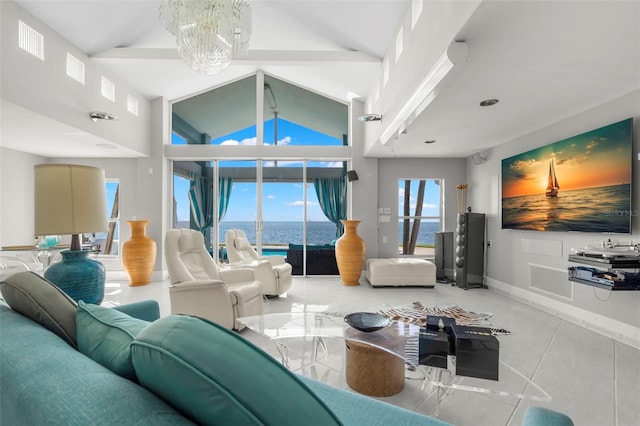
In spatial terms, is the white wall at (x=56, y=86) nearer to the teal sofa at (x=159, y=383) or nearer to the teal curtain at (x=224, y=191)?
the teal curtain at (x=224, y=191)

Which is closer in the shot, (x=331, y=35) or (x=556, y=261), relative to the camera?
(x=556, y=261)

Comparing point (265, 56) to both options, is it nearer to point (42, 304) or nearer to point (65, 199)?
point (65, 199)

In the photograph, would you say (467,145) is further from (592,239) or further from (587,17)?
(587,17)

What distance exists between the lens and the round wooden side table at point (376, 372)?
1979 mm

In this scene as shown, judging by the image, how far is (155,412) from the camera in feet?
1.72

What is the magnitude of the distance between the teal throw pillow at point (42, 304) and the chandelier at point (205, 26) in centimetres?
247

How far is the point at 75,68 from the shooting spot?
4.20 m

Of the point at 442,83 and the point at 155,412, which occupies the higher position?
the point at 442,83

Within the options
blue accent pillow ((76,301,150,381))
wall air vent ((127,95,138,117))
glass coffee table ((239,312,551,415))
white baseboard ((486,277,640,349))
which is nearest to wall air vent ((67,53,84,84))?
wall air vent ((127,95,138,117))

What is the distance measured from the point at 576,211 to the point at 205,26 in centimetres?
427

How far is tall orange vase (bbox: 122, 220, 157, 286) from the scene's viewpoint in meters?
5.29

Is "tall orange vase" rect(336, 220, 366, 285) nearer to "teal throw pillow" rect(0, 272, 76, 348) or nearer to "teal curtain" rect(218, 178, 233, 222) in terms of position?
"teal curtain" rect(218, 178, 233, 222)

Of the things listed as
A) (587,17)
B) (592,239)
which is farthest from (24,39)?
(592,239)

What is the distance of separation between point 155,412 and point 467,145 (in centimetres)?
544
